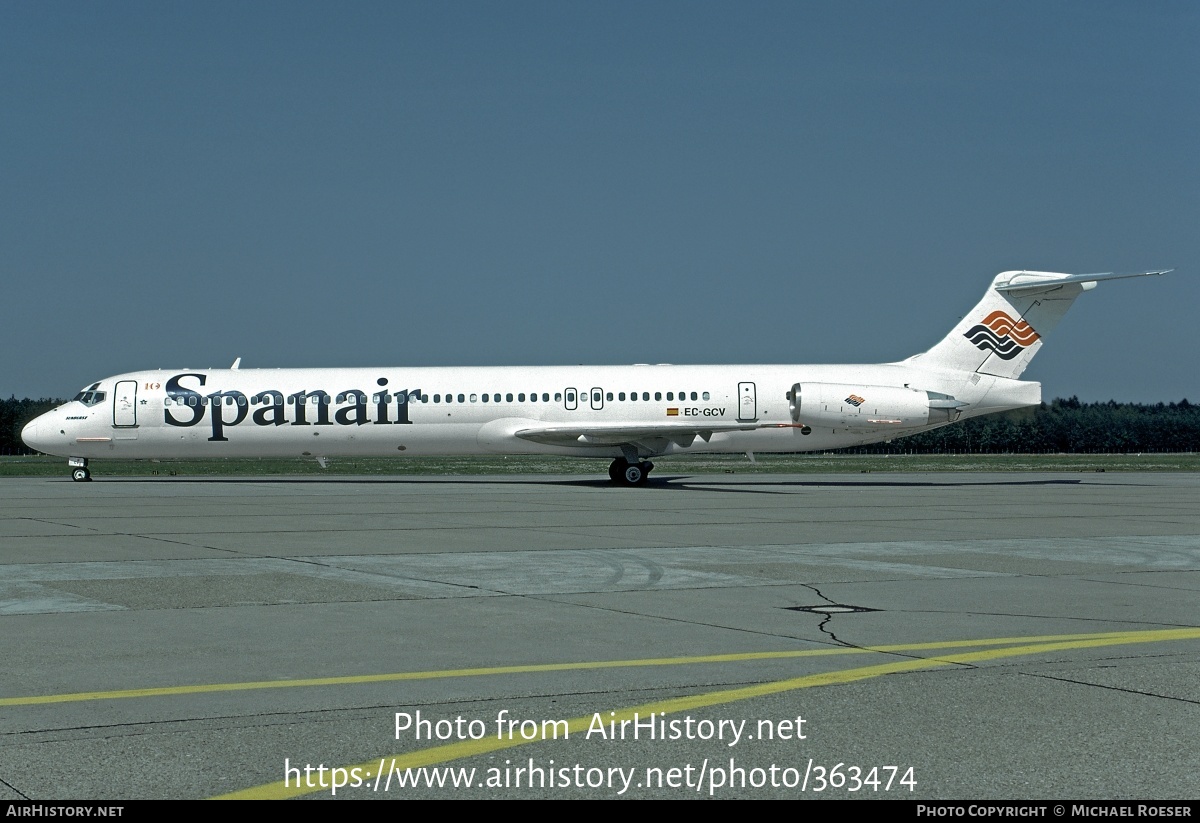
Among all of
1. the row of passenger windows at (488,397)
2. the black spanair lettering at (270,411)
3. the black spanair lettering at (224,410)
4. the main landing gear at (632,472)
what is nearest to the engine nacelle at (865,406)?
the row of passenger windows at (488,397)

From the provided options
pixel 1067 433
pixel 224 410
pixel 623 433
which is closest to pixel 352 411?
pixel 224 410

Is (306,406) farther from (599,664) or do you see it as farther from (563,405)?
(599,664)

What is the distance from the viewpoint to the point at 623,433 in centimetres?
3425

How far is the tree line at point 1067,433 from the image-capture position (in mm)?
102938

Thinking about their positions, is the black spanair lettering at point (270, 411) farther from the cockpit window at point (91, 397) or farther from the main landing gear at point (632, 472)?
the main landing gear at point (632, 472)

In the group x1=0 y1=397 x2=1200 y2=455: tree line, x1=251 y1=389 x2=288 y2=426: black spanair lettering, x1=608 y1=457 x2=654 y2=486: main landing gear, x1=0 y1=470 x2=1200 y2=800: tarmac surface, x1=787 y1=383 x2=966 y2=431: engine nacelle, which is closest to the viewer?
x1=0 y1=470 x2=1200 y2=800: tarmac surface

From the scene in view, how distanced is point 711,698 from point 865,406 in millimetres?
28676

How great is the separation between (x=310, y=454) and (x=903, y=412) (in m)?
17.2

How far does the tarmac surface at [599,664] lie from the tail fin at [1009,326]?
18.6 meters

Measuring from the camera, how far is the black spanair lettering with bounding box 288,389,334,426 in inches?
Result: 1404

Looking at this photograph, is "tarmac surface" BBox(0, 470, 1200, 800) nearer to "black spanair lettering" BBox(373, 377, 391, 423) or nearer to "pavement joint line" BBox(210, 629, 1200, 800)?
"pavement joint line" BBox(210, 629, 1200, 800)

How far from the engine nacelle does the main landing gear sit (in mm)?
4520

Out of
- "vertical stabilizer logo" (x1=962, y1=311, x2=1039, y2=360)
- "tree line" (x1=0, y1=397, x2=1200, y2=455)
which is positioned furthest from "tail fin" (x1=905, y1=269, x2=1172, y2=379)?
"tree line" (x1=0, y1=397, x2=1200, y2=455)
